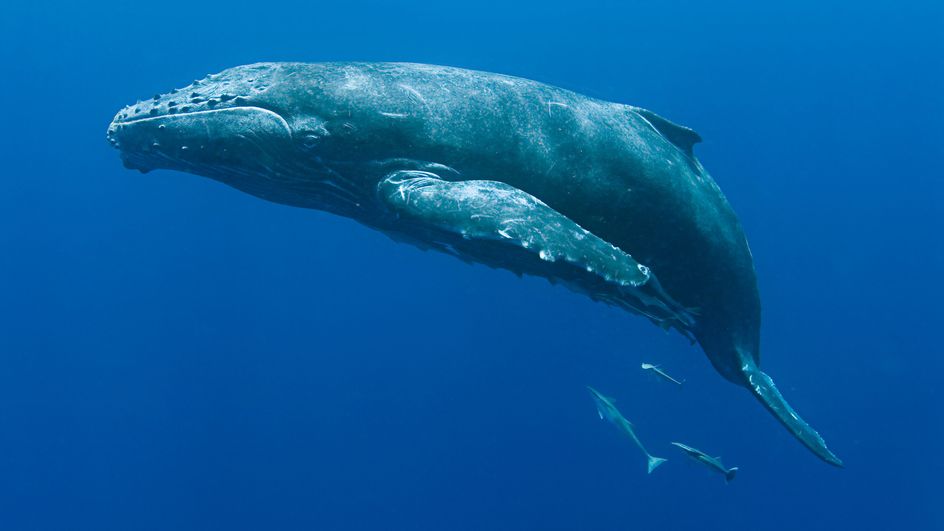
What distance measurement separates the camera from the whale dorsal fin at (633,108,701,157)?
24.5 feet

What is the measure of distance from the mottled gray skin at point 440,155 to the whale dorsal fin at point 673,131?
8.7 inches

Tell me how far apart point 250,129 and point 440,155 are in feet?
6.14

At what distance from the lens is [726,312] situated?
25.8ft

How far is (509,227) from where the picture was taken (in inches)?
201

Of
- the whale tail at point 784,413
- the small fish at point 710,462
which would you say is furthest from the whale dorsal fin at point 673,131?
the small fish at point 710,462

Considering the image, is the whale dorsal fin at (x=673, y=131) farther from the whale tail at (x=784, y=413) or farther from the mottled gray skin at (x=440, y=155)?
the whale tail at (x=784, y=413)

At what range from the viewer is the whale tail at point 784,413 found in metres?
7.50

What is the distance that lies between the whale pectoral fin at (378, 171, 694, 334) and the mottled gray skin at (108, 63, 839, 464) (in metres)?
0.02

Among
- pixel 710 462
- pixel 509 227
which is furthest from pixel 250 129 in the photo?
pixel 710 462

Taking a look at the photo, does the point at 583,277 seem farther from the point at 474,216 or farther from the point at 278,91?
→ the point at 278,91

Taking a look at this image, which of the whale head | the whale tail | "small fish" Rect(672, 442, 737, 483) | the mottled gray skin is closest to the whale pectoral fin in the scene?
the mottled gray skin

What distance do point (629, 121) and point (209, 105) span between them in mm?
4537

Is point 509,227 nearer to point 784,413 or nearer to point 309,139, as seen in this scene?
point 309,139

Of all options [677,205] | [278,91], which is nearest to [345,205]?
[278,91]
